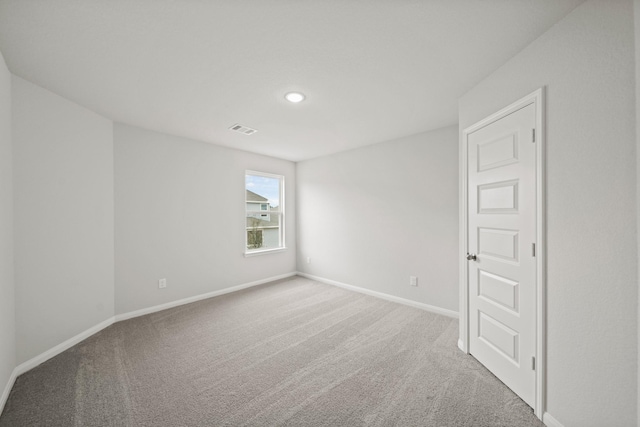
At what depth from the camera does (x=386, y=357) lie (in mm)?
2229

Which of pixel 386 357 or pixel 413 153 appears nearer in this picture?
pixel 386 357

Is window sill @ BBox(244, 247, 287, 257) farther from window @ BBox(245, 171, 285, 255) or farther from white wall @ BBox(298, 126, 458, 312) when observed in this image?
white wall @ BBox(298, 126, 458, 312)

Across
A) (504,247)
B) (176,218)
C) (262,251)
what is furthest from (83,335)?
(504,247)

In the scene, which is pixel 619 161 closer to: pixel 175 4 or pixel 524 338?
pixel 524 338

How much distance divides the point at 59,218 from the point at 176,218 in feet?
4.11

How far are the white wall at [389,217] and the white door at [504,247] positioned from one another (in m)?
1.00

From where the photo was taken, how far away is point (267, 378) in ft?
6.36

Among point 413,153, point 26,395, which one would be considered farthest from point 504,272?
point 26,395

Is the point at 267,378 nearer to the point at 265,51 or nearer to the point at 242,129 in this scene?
the point at 265,51

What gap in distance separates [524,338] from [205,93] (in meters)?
3.25

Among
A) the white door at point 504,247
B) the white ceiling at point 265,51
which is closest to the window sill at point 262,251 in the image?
the white ceiling at point 265,51

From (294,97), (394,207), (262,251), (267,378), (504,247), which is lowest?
(267,378)

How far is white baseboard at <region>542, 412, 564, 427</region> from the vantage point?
1434mm

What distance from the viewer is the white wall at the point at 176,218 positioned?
9.97 feet
